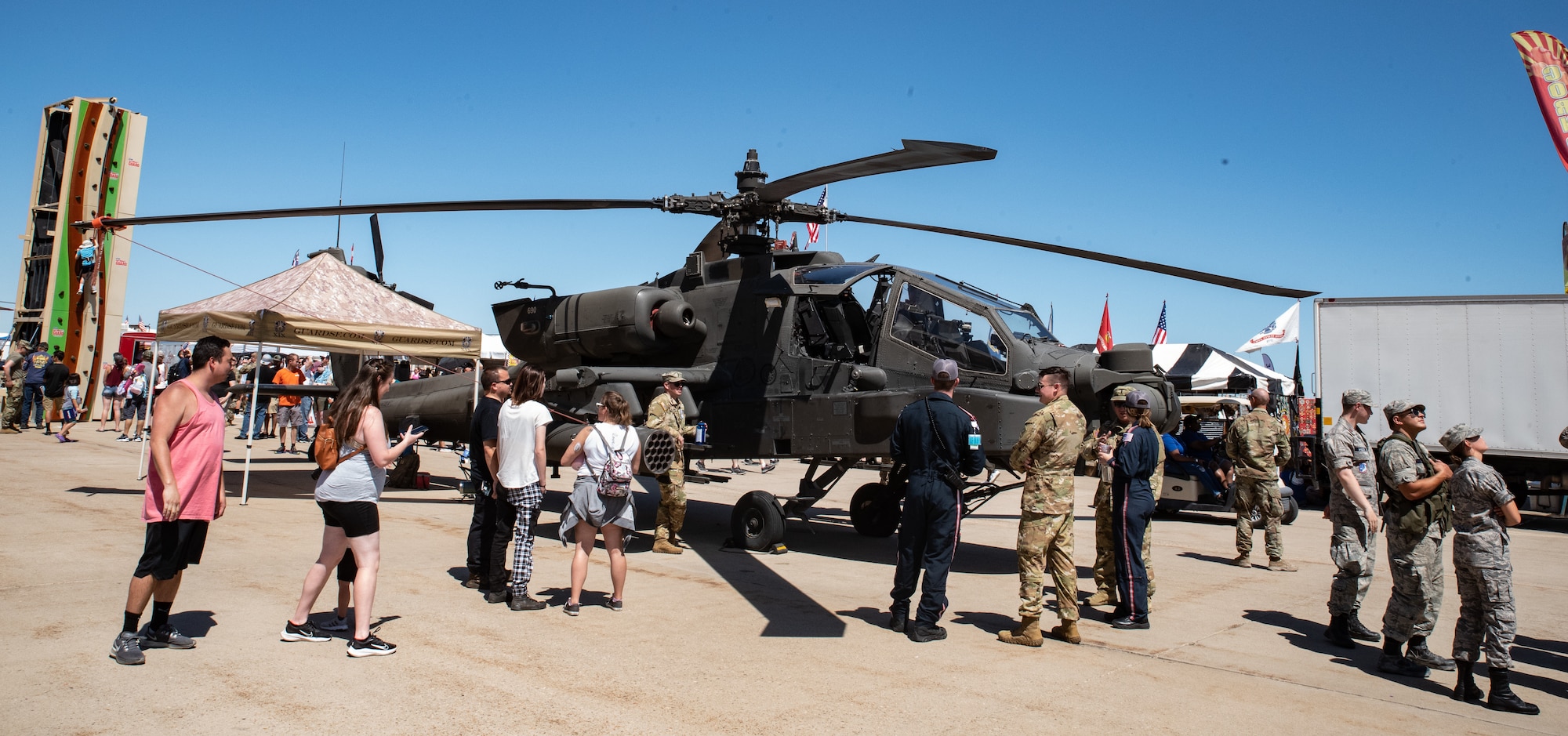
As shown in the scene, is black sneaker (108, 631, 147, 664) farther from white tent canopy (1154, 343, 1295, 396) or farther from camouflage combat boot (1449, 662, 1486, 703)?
white tent canopy (1154, 343, 1295, 396)

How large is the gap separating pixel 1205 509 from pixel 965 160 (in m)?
8.35

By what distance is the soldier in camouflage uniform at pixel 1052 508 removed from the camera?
5.65m

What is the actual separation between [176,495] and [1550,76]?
745 inches

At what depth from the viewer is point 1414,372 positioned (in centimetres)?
1430

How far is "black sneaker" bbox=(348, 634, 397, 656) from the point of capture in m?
4.62

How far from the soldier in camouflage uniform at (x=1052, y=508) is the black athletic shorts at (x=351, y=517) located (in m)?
3.66

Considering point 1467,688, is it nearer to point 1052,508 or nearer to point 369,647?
point 1052,508

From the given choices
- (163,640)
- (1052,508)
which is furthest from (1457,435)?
(163,640)

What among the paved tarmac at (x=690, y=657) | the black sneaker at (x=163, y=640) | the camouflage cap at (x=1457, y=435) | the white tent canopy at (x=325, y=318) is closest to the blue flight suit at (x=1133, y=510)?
the paved tarmac at (x=690, y=657)

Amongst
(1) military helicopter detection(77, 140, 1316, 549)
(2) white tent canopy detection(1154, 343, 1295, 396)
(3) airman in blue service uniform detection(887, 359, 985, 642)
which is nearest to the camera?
(3) airman in blue service uniform detection(887, 359, 985, 642)

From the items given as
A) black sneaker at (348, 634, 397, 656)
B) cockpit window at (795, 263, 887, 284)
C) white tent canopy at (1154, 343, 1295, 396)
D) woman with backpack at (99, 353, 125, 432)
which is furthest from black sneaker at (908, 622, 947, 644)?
woman with backpack at (99, 353, 125, 432)

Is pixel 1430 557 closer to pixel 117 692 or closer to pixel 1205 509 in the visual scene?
pixel 117 692

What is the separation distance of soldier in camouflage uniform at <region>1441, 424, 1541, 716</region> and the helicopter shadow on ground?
283mm

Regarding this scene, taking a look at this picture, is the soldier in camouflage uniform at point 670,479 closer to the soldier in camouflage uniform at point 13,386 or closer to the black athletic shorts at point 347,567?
the black athletic shorts at point 347,567
